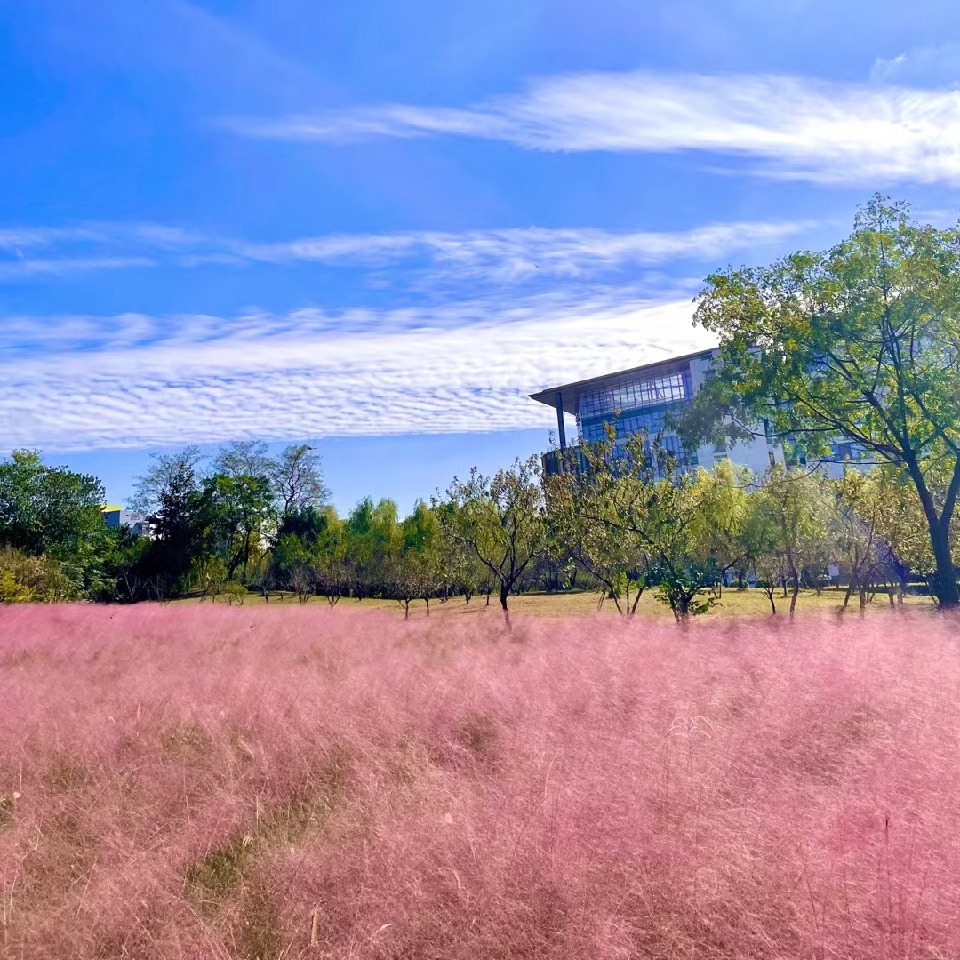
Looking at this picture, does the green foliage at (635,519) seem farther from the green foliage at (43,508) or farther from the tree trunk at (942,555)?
the green foliage at (43,508)

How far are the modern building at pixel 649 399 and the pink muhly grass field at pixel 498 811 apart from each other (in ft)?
214

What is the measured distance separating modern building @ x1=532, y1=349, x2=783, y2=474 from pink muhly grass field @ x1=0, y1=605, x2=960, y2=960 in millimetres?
65198

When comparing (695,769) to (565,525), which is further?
(565,525)

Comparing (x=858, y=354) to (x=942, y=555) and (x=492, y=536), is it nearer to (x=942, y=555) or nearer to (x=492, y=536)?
(x=942, y=555)

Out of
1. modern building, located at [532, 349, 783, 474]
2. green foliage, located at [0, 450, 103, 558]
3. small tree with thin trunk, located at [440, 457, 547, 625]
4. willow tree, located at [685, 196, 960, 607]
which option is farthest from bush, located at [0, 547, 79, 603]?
modern building, located at [532, 349, 783, 474]

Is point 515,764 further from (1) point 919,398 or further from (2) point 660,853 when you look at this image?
(1) point 919,398

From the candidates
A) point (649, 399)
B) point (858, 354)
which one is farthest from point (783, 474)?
point (649, 399)

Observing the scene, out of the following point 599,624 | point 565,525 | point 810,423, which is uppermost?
point 810,423

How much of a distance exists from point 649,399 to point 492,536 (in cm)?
5930

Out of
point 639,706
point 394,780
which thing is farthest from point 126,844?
point 639,706

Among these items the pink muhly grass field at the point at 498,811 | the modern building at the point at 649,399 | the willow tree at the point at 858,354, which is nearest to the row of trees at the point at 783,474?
the willow tree at the point at 858,354

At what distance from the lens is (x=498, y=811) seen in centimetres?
337

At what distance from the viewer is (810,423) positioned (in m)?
17.3

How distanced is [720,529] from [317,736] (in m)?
34.9
